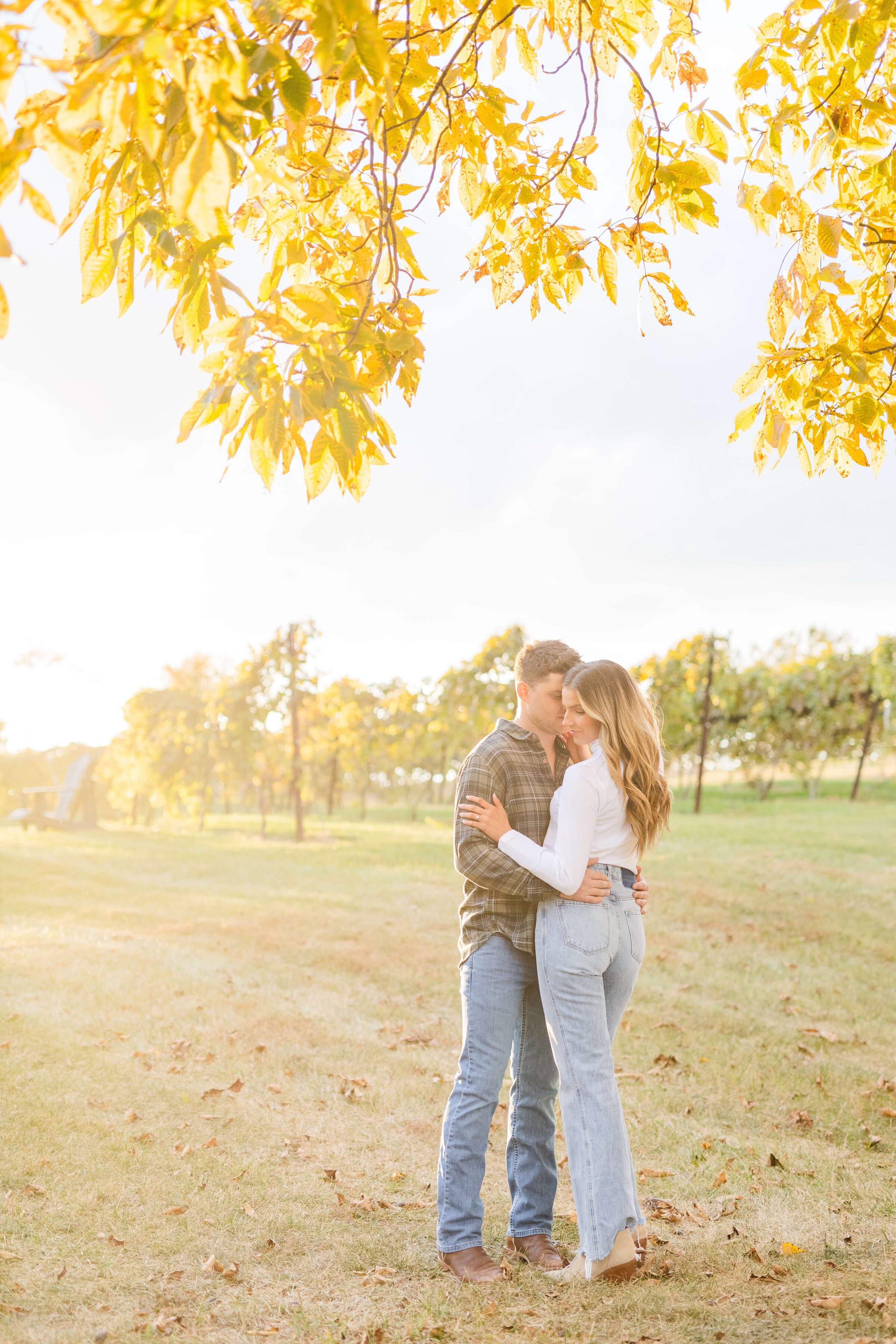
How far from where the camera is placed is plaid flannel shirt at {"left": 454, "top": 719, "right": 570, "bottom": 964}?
3309mm

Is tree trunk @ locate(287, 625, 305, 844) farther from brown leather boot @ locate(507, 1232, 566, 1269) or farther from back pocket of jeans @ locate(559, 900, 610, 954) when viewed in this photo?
back pocket of jeans @ locate(559, 900, 610, 954)

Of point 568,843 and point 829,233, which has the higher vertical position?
point 829,233

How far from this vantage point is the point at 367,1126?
4.98 m

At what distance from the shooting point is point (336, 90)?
2844 millimetres

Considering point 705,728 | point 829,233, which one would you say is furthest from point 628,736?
point 705,728

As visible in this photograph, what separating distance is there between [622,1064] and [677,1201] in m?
2.01

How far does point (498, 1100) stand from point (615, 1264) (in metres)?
0.64

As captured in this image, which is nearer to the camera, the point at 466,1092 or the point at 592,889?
the point at 592,889

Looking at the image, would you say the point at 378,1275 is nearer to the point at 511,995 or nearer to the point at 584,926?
the point at 511,995

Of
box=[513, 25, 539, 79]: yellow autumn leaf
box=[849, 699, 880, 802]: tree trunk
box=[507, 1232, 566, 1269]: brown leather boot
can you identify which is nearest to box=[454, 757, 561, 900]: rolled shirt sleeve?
box=[507, 1232, 566, 1269]: brown leather boot

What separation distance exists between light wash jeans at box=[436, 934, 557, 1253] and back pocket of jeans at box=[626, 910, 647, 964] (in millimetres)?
390

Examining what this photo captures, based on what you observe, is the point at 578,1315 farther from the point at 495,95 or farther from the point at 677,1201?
the point at 495,95

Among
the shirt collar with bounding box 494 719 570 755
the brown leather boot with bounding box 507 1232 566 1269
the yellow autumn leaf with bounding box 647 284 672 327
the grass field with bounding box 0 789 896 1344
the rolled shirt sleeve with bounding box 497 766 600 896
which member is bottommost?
the grass field with bounding box 0 789 896 1344

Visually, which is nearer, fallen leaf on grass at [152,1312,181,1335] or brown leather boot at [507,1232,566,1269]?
fallen leaf on grass at [152,1312,181,1335]
